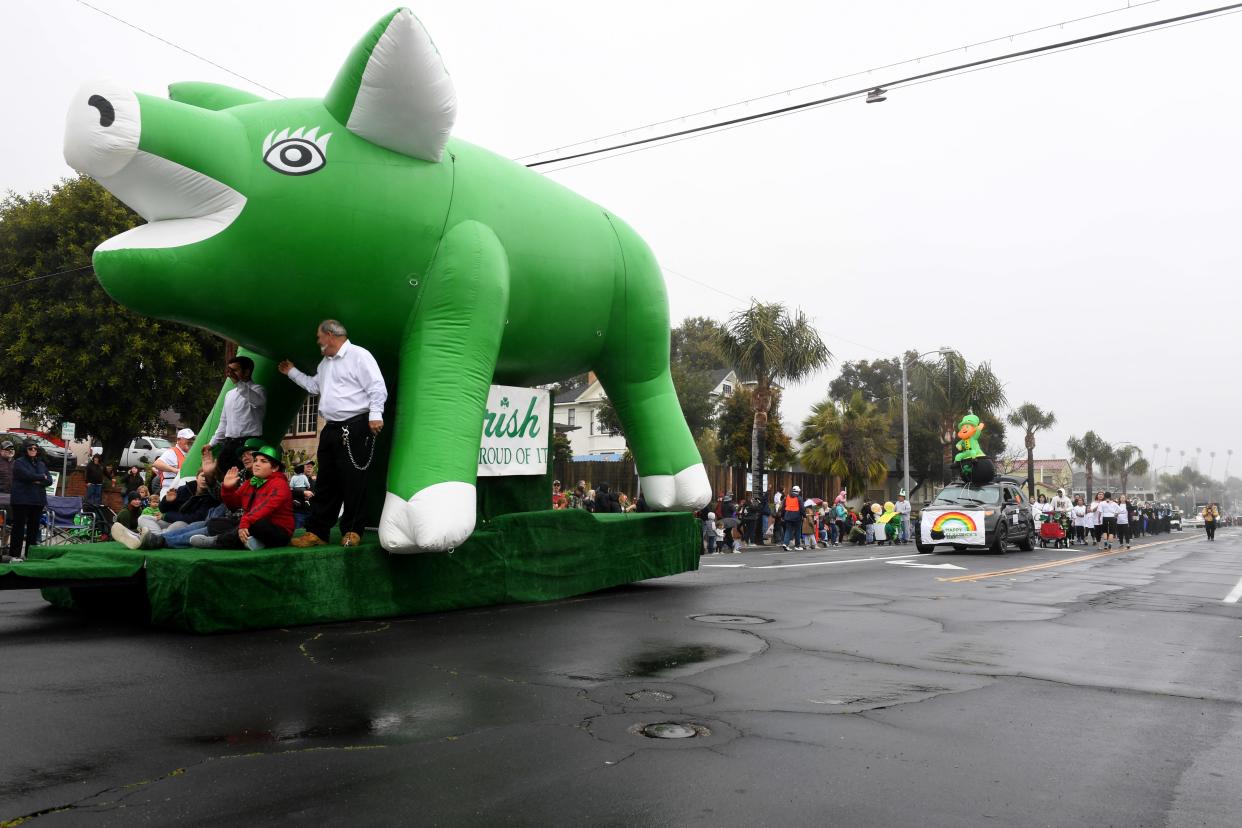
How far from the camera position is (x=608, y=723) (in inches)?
153

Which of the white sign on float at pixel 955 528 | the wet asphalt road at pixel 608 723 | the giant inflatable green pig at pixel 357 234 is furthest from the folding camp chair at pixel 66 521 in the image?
the white sign on float at pixel 955 528

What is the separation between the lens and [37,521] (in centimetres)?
1130

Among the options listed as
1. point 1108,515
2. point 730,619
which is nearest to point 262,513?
point 730,619

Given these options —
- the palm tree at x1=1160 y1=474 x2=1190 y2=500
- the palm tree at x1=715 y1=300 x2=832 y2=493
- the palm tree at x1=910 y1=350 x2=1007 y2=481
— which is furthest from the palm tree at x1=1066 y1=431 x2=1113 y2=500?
the palm tree at x1=1160 y1=474 x2=1190 y2=500

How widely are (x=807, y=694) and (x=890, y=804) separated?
1526 mm

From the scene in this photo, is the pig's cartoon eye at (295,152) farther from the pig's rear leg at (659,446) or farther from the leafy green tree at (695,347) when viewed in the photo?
the leafy green tree at (695,347)

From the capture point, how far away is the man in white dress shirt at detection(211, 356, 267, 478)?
7102mm

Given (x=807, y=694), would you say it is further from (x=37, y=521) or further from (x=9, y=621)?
(x=37, y=521)

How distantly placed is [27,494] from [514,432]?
726cm

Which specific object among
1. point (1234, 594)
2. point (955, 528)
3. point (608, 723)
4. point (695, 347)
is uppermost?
point (695, 347)

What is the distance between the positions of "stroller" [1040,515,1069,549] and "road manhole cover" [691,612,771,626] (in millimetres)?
22109

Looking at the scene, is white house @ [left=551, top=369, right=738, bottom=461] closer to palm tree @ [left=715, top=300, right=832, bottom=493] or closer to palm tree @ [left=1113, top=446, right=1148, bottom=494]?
palm tree @ [left=715, top=300, right=832, bottom=493]

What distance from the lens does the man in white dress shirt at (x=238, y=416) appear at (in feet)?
23.3

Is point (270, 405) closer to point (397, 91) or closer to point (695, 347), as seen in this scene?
point (397, 91)
